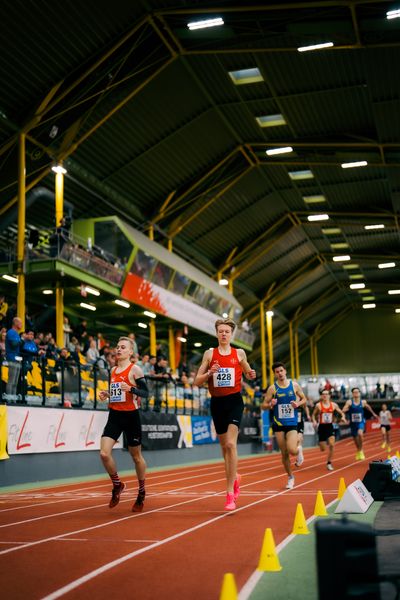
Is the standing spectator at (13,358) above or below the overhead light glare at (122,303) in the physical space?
below

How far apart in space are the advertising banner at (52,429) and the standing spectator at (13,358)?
0.45 m

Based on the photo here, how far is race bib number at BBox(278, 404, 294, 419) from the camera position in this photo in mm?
14141

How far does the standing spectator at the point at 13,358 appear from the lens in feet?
54.6

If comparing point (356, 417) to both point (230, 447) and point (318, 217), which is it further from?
point (318, 217)

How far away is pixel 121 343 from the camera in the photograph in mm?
9859

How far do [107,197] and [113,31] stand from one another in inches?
427

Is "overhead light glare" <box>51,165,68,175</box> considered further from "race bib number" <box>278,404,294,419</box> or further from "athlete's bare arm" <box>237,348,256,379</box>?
"athlete's bare arm" <box>237,348,256,379</box>

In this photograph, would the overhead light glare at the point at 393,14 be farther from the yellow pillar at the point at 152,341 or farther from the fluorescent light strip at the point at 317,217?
the fluorescent light strip at the point at 317,217

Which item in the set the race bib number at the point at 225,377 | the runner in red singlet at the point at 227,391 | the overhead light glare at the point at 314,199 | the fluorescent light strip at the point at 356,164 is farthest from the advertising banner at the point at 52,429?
the overhead light glare at the point at 314,199

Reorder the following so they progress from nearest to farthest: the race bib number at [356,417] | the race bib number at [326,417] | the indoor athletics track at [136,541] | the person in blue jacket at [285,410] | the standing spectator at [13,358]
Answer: the indoor athletics track at [136,541] < the person in blue jacket at [285,410] < the standing spectator at [13,358] < the race bib number at [326,417] < the race bib number at [356,417]

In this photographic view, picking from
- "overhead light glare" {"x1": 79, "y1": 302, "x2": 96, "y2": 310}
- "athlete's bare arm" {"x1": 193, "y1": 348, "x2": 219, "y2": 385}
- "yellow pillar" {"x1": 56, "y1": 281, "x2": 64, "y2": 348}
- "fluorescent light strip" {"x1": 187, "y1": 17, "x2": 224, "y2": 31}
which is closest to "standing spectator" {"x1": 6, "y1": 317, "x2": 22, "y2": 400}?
"athlete's bare arm" {"x1": 193, "y1": 348, "x2": 219, "y2": 385}

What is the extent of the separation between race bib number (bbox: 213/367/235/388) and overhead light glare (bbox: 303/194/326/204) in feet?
118

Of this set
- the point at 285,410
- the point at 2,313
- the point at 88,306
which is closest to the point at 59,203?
the point at 2,313

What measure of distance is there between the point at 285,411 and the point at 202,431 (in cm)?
1670
